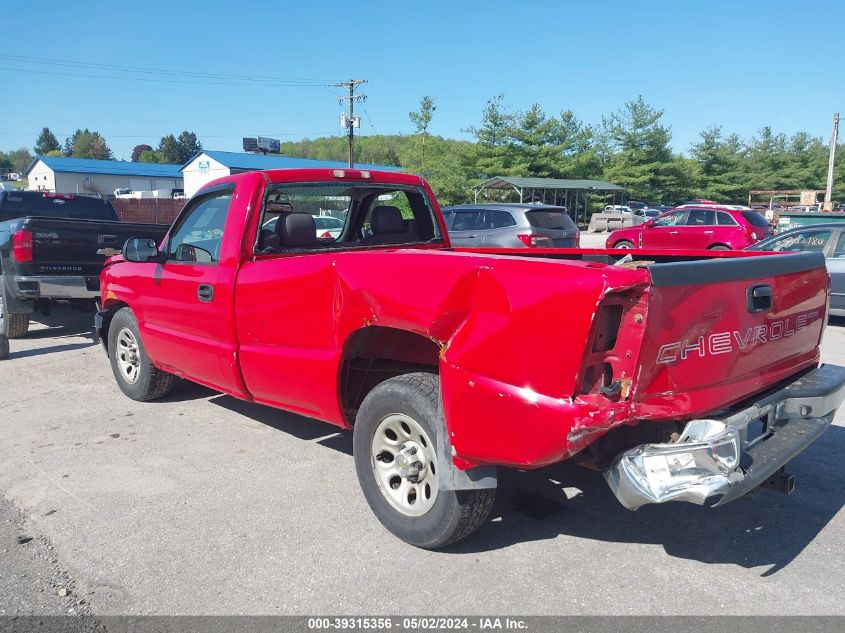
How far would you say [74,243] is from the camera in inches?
343

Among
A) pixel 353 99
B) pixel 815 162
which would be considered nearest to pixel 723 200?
pixel 815 162

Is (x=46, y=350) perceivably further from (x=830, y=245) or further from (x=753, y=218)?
(x=753, y=218)

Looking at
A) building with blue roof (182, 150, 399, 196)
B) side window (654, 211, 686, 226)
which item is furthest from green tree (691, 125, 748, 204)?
side window (654, 211, 686, 226)

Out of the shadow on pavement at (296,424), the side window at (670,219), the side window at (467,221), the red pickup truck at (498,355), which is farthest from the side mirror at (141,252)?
the side window at (670,219)

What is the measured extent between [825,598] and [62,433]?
5213 mm

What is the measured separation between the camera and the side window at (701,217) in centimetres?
1906

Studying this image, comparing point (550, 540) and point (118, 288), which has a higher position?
point (118, 288)

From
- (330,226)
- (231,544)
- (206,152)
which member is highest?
(206,152)

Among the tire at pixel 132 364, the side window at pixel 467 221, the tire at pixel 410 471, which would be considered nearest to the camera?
the tire at pixel 410 471

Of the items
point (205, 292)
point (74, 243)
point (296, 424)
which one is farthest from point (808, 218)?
point (205, 292)

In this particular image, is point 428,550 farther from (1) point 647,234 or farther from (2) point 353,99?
(2) point 353,99

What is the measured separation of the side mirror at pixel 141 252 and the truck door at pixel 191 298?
88mm

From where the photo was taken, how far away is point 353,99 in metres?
44.6

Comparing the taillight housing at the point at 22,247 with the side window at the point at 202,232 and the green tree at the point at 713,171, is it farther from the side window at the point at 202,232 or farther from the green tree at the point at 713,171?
the green tree at the point at 713,171
